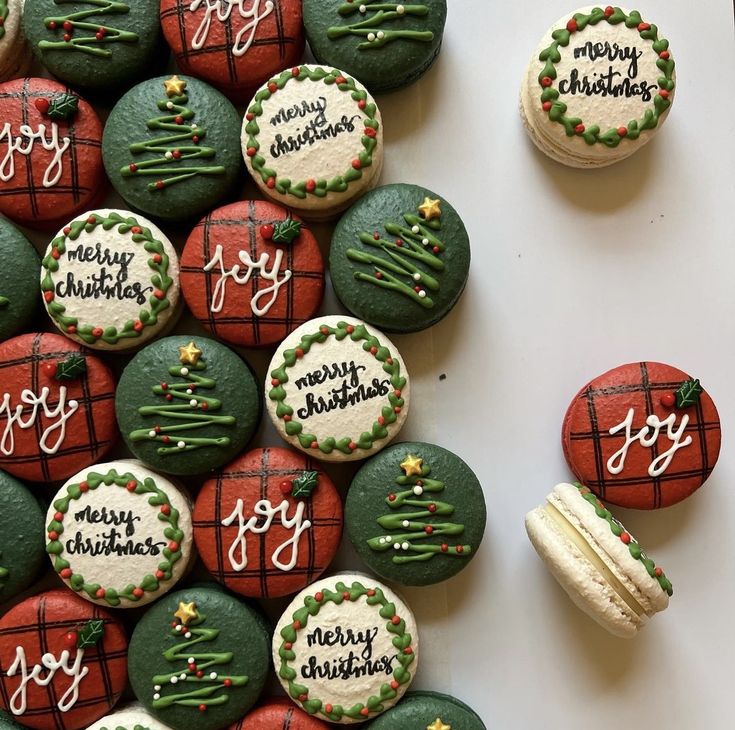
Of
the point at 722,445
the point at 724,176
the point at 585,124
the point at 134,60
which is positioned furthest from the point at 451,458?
the point at 134,60

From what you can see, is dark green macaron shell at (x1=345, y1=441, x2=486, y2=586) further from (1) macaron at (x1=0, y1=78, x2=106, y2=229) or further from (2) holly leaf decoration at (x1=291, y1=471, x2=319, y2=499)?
(1) macaron at (x1=0, y1=78, x2=106, y2=229)

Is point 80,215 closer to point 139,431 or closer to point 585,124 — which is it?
point 139,431

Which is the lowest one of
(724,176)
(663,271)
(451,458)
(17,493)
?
(17,493)

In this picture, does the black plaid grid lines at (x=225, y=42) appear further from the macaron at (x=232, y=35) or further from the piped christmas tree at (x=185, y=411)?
the piped christmas tree at (x=185, y=411)

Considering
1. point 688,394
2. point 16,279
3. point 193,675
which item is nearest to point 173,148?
point 16,279

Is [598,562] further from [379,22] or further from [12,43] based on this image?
[12,43]

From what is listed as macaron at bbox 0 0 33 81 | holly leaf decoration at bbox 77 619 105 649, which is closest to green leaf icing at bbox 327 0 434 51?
macaron at bbox 0 0 33 81
